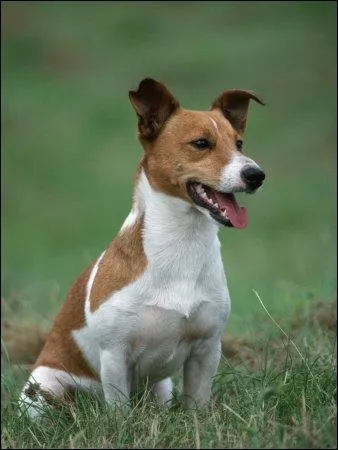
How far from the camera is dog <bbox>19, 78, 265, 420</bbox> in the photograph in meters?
6.54

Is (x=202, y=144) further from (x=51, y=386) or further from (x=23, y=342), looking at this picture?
(x=23, y=342)

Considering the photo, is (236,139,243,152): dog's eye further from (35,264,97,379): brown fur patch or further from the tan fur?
(35,264,97,379): brown fur patch

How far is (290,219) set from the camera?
2059 centimetres

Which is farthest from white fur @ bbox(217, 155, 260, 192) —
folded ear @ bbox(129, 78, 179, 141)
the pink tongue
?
folded ear @ bbox(129, 78, 179, 141)

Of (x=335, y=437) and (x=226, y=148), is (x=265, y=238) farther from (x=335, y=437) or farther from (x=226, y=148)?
(x=335, y=437)

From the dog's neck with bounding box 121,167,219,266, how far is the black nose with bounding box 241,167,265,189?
44cm

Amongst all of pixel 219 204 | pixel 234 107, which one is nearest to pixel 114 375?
pixel 219 204

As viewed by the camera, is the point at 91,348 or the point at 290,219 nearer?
the point at 91,348

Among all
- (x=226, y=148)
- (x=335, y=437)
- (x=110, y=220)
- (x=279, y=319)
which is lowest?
(x=110, y=220)

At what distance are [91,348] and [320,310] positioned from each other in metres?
2.82

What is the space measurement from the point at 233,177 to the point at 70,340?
1543 mm

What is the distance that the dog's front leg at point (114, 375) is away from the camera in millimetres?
6719

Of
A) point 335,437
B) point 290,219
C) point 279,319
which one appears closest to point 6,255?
point 290,219

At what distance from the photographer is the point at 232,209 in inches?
254
